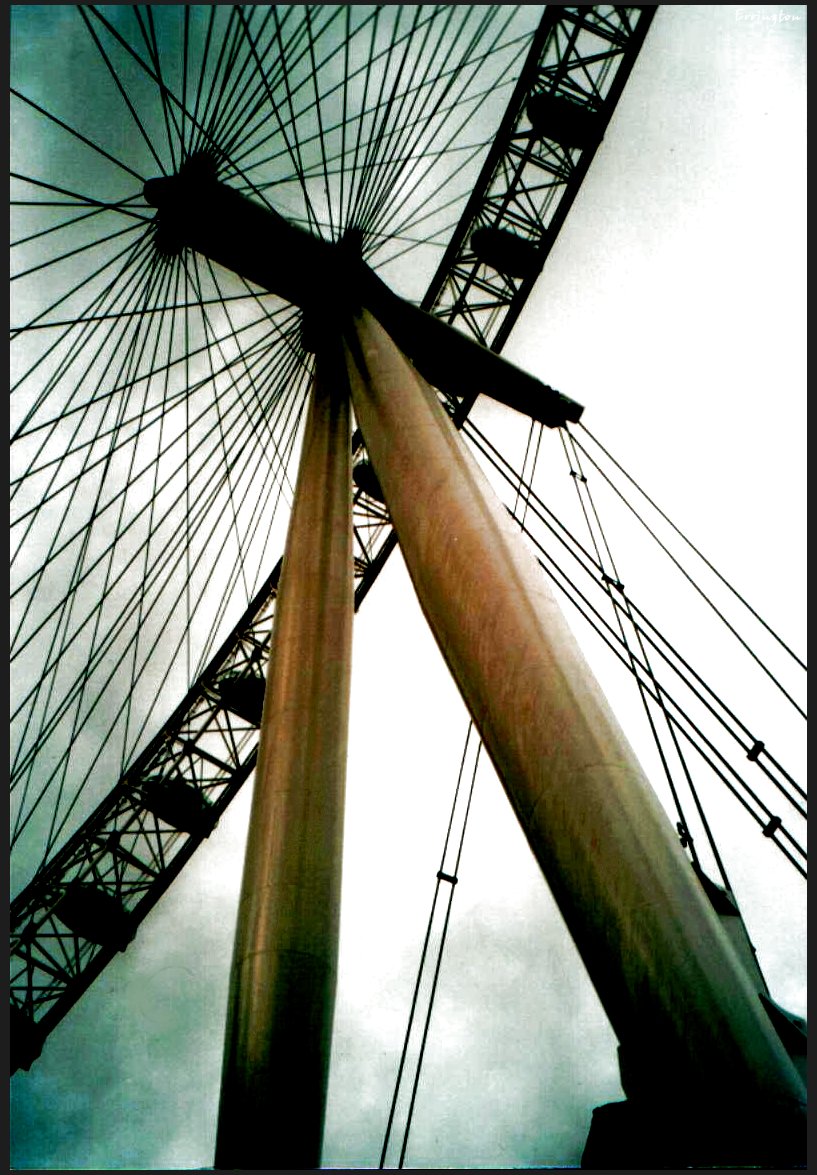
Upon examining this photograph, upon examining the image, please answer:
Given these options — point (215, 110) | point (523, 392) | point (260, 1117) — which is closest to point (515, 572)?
point (260, 1117)

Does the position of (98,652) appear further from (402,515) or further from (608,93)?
(608,93)

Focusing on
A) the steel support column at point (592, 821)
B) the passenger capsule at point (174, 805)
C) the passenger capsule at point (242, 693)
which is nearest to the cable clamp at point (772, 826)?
the steel support column at point (592, 821)

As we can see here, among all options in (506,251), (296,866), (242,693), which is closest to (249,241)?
(506,251)

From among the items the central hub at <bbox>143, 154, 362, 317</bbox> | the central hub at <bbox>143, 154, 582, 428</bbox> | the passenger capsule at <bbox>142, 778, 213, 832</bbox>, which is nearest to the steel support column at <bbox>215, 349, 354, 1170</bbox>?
the central hub at <bbox>143, 154, 582, 428</bbox>

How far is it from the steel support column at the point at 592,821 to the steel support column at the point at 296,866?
1390 millimetres

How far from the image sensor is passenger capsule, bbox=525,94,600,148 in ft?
49.1

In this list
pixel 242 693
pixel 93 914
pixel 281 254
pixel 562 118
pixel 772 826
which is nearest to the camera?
pixel 772 826

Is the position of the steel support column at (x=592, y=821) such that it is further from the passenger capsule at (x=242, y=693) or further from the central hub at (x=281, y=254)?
the passenger capsule at (x=242, y=693)

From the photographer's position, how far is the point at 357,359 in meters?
9.15

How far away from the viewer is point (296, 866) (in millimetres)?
5961

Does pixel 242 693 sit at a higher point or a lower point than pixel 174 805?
higher

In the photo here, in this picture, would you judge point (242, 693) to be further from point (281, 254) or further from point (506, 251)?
point (506, 251)

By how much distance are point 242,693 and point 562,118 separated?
13212mm

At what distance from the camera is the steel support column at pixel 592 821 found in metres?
3.67
